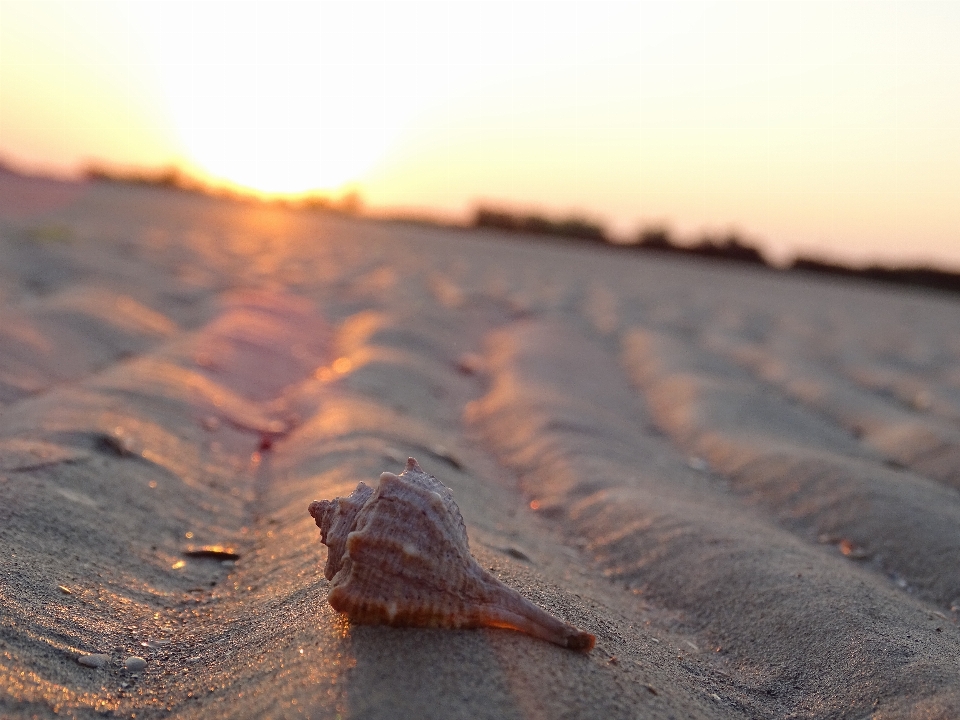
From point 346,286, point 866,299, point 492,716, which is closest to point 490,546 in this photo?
point 492,716

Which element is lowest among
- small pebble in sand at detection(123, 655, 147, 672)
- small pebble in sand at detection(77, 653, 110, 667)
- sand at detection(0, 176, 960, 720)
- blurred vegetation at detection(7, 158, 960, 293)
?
small pebble in sand at detection(123, 655, 147, 672)

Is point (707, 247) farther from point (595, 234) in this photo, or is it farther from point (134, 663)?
point (134, 663)

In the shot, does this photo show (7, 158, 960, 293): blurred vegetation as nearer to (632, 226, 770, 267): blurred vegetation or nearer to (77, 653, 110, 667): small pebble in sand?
(632, 226, 770, 267): blurred vegetation

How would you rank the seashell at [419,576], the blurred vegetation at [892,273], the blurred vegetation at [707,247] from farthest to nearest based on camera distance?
the blurred vegetation at [707,247] < the blurred vegetation at [892,273] < the seashell at [419,576]

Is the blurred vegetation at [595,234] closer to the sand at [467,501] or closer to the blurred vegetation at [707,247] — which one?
the blurred vegetation at [707,247]

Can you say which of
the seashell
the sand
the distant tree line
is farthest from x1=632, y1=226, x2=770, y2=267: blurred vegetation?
the seashell

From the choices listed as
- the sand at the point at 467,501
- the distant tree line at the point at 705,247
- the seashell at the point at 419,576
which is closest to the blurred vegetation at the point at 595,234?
the distant tree line at the point at 705,247
